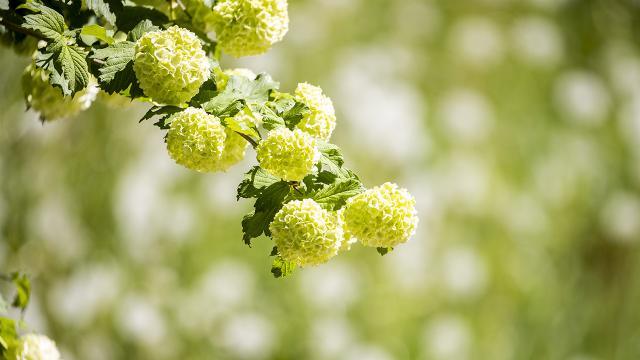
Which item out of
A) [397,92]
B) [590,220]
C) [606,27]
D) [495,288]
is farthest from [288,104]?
[606,27]

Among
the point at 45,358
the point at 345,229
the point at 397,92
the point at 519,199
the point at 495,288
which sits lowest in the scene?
the point at 495,288

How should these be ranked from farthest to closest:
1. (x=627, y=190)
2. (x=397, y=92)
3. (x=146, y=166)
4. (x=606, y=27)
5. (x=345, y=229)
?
(x=606, y=27), (x=627, y=190), (x=397, y=92), (x=146, y=166), (x=345, y=229)

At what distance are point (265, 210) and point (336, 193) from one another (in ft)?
0.17

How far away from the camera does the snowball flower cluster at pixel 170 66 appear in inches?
21.9

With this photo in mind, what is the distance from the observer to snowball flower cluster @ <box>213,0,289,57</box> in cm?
64

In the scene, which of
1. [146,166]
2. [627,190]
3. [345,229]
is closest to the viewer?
[345,229]

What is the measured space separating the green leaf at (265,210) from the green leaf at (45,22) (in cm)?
19

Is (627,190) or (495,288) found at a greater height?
(627,190)

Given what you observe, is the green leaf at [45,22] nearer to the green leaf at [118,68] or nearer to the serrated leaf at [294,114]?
the green leaf at [118,68]

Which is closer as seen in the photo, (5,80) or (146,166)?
(5,80)

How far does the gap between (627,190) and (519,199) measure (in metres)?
0.35

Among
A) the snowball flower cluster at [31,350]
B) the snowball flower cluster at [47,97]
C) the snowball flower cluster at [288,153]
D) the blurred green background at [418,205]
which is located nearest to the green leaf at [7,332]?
the snowball flower cluster at [31,350]

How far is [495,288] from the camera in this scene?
215cm

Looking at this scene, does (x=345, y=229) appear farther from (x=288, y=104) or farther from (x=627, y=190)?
(x=627, y=190)
